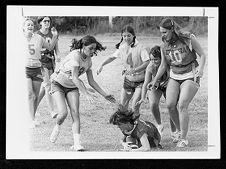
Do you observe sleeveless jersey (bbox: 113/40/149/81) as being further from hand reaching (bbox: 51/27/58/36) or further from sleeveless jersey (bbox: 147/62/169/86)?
hand reaching (bbox: 51/27/58/36)

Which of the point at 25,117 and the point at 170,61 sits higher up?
the point at 170,61

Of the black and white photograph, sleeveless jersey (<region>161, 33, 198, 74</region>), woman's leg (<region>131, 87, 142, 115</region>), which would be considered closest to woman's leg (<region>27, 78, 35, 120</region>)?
the black and white photograph

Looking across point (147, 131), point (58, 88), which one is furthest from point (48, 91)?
point (147, 131)

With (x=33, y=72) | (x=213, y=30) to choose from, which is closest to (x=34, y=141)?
(x=33, y=72)

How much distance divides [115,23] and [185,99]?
589 mm

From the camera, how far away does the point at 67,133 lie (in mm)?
2930

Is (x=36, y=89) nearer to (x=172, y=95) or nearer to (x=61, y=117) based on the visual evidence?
(x=61, y=117)

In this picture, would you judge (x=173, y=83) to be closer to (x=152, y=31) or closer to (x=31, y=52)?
(x=152, y=31)

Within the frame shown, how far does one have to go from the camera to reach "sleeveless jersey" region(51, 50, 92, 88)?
290 centimetres

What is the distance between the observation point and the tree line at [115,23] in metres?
2.92

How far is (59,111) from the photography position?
2928mm

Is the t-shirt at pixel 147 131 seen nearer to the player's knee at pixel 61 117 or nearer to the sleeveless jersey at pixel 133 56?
the sleeveless jersey at pixel 133 56
